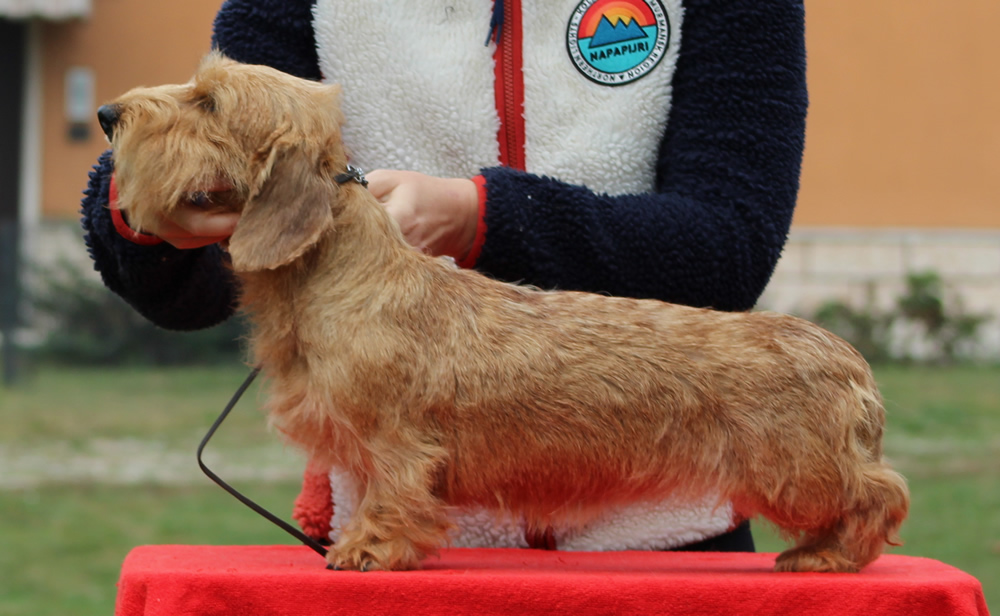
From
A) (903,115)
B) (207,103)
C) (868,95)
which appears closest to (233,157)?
(207,103)

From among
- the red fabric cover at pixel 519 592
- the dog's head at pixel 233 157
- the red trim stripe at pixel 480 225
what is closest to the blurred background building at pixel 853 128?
the red trim stripe at pixel 480 225

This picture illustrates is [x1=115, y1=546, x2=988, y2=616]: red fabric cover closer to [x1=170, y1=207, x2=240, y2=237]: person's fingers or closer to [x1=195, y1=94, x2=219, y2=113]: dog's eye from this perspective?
[x1=170, y1=207, x2=240, y2=237]: person's fingers

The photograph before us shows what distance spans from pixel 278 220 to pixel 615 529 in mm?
1030

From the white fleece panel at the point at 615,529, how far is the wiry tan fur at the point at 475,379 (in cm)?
44

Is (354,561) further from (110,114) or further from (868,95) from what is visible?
(868,95)

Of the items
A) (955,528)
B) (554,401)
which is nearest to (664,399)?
(554,401)

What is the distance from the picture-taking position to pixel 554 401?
173 cm

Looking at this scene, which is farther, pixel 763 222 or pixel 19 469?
pixel 19 469

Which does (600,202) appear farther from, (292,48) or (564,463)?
(292,48)

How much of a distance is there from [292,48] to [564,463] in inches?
44.0

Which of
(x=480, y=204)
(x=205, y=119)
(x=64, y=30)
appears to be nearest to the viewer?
(x=205, y=119)

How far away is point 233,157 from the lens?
167 cm

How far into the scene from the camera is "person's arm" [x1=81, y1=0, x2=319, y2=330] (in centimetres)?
205

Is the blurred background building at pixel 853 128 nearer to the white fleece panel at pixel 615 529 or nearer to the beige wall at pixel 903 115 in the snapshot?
the beige wall at pixel 903 115
